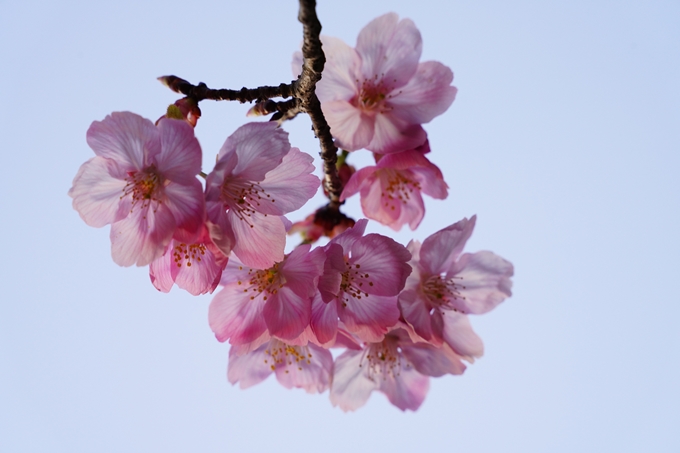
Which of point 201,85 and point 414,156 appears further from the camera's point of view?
point 414,156

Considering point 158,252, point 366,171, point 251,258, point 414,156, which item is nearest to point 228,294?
point 251,258

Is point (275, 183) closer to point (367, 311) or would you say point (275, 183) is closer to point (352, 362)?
point (367, 311)

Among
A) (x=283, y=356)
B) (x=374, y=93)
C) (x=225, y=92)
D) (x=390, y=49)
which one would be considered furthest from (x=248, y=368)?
(x=390, y=49)

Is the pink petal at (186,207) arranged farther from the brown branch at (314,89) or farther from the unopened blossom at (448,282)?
the unopened blossom at (448,282)

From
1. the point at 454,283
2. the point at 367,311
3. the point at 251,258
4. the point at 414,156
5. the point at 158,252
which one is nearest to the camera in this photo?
the point at 158,252

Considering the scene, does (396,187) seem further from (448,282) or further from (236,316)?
(236,316)

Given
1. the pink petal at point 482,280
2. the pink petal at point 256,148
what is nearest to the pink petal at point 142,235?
the pink petal at point 256,148
